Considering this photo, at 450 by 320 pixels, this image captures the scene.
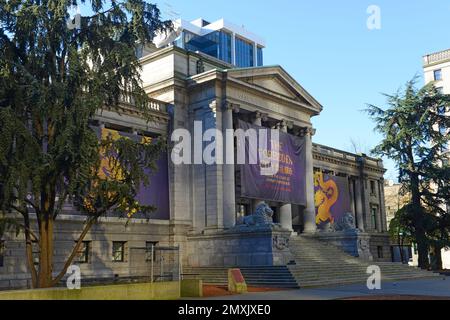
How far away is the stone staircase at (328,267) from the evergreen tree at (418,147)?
9.02 m

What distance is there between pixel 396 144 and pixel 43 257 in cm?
3415

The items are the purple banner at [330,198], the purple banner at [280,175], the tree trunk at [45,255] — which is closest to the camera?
the tree trunk at [45,255]

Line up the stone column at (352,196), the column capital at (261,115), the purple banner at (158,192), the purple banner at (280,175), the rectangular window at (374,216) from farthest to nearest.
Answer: the rectangular window at (374,216) → the stone column at (352,196) → the column capital at (261,115) → the purple banner at (280,175) → the purple banner at (158,192)

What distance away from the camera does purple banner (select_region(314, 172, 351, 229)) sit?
46.5m

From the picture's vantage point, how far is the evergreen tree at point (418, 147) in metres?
44.8

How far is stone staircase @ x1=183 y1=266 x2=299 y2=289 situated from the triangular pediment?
1336 cm

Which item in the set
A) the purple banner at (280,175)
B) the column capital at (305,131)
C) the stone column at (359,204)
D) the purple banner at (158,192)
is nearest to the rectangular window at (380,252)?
the stone column at (359,204)

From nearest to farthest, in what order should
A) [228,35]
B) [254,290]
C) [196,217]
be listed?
[254,290] → [196,217] → [228,35]

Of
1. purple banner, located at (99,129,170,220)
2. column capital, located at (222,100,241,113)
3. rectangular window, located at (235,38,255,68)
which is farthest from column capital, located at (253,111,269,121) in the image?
rectangular window, located at (235,38,255,68)

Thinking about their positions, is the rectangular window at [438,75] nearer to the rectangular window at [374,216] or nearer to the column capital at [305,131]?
the rectangular window at [374,216]

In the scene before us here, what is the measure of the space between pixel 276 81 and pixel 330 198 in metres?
13.4

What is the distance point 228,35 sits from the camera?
454ft
